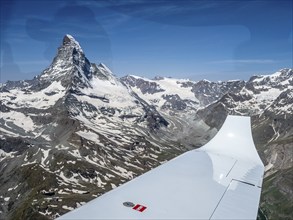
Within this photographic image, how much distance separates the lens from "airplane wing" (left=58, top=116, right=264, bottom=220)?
53.6ft

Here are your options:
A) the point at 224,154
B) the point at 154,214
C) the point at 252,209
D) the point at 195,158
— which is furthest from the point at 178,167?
the point at 154,214

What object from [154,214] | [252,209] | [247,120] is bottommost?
[252,209]

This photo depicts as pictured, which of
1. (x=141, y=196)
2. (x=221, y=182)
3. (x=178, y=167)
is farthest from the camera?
(x=178, y=167)

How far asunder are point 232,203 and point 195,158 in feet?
31.7

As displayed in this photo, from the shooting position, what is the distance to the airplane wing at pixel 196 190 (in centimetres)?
1634

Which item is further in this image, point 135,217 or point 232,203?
point 232,203

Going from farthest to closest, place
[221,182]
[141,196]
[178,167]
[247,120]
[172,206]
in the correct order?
[247,120] < [178,167] < [221,182] < [141,196] < [172,206]

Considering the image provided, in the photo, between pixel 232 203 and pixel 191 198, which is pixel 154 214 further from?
pixel 232 203

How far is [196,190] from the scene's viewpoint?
2041cm

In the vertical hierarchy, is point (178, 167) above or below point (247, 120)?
below

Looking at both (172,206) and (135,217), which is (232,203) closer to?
(172,206)

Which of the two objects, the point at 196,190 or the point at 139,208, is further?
the point at 196,190

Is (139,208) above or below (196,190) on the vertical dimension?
above

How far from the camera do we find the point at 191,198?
18953mm
